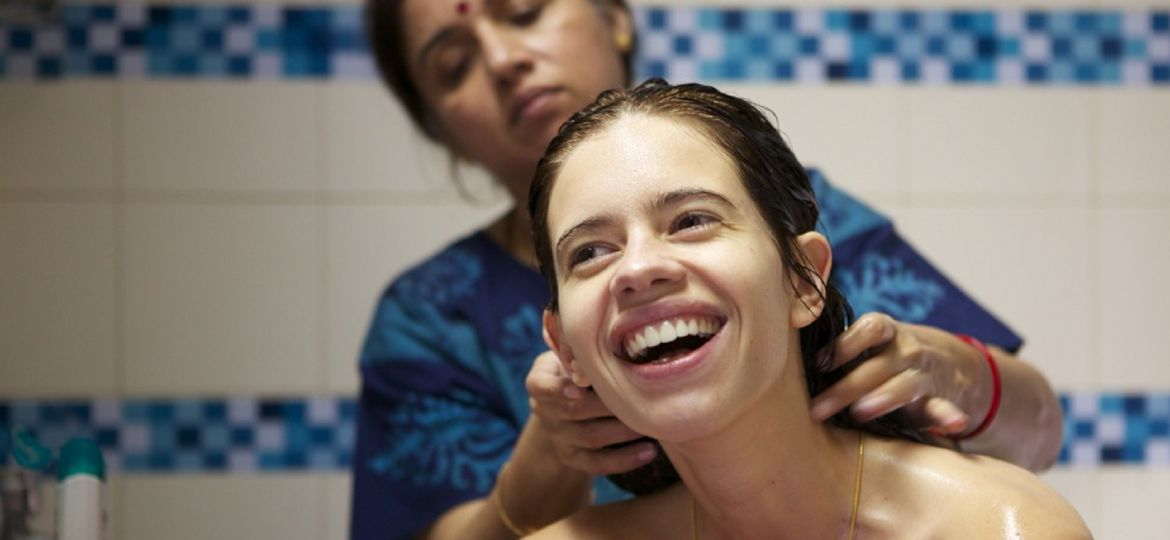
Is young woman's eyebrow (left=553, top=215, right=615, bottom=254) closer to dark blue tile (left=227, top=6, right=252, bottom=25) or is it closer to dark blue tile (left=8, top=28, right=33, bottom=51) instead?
dark blue tile (left=227, top=6, right=252, bottom=25)

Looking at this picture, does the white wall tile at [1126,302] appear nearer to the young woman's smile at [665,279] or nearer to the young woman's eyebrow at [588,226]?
the young woman's smile at [665,279]

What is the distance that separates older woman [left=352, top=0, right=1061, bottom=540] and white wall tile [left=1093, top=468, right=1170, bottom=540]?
1.36 m

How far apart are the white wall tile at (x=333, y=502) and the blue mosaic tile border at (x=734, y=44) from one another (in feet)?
2.97

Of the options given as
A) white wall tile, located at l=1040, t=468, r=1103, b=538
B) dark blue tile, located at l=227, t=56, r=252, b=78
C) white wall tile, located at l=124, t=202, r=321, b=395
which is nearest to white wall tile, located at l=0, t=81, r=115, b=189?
white wall tile, located at l=124, t=202, r=321, b=395

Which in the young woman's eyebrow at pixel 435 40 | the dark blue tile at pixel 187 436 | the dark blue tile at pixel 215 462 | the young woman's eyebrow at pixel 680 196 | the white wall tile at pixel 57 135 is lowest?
the dark blue tile at pixel 215 462

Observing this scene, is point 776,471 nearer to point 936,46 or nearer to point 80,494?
point 80,494

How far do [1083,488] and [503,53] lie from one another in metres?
1.87

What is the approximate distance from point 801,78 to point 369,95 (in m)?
0.98

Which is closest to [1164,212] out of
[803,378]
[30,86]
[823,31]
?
[823,31]

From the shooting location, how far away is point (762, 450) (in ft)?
4.58

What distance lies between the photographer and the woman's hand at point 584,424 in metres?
1.53

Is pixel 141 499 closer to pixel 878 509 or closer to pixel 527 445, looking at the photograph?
pixel 527 445

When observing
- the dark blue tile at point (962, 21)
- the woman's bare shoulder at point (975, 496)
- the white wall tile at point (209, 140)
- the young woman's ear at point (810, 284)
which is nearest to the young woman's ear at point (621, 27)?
the young woman's ear at point (810, 284)

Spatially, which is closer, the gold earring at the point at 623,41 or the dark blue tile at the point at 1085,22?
the gold earring at the point at 623,41
